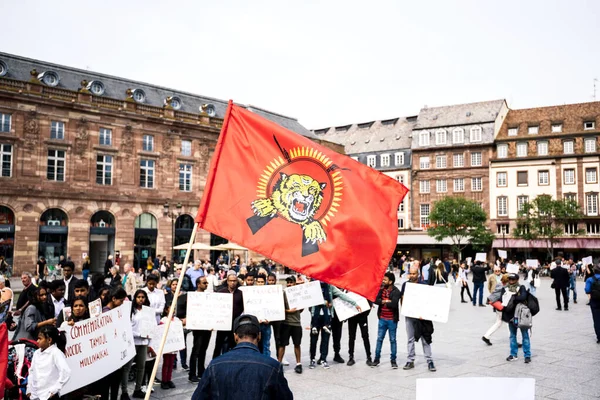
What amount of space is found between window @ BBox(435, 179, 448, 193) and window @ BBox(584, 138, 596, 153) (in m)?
16.1

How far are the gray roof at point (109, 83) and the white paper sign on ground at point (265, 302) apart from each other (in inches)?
1386

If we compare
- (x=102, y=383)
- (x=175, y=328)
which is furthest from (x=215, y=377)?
(x=175, y=328)

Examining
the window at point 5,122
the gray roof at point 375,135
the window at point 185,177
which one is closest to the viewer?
the window at point 5,122

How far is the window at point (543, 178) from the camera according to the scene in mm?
59250

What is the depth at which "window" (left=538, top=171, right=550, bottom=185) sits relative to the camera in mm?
59250

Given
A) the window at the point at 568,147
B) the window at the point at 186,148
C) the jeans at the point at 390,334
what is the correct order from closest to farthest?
A: the jeans at the point at 390,334
the window at the point at 186,148
the window at the point at 568,147

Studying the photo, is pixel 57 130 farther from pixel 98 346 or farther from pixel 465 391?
pixel 465 391

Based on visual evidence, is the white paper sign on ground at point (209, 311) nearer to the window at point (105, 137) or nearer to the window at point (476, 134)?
the window at point (105, 137)

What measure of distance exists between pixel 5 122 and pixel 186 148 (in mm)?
14056

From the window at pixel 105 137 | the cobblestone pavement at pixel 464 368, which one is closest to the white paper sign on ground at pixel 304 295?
the cobblestone pavement at pixel 464 368

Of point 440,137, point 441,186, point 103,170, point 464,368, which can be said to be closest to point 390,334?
point 464,368

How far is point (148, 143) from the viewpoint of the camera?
1673 inches

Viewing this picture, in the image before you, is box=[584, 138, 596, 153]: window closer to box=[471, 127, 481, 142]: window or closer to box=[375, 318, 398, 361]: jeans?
box=[471, 127, 481, 142]: window

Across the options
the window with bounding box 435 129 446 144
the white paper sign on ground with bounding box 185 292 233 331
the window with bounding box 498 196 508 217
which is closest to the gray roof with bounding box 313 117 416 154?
the window with bounding box 435 129 446 144
